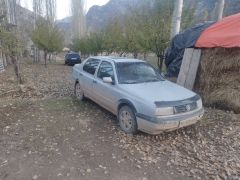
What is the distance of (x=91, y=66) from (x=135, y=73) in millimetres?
1568

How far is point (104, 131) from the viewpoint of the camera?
5520 mm

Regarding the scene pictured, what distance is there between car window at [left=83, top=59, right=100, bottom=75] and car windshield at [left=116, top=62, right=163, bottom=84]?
3.09ft

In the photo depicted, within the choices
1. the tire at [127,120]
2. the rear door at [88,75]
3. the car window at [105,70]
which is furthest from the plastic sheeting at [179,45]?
the tire at [127,120]

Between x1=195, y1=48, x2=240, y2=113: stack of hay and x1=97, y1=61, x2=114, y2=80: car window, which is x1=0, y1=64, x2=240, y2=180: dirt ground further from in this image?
x1=97, y1=61, x2=114, y2=80: car window

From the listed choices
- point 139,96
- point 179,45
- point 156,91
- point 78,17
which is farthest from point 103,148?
point 78,17

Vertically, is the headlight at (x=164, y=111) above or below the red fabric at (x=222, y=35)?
below

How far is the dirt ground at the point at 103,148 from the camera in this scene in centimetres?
400

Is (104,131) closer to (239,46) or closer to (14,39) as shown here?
(239,46)

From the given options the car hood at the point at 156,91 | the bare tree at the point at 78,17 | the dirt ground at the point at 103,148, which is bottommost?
the dirt ground at the point at 103,148

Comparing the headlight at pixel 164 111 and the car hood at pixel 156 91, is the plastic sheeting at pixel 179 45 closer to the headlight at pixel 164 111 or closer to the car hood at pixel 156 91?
the car hood at pixel 156 91

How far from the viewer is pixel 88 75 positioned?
23.0 ft

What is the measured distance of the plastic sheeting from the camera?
27.0ft

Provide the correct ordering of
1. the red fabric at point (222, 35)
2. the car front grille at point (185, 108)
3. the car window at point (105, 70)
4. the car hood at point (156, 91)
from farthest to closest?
the red fabric at point (222, 35) < the car window at point (105, 70) < the car hood at point (156, 91) < the car front grille at point (185, 108)

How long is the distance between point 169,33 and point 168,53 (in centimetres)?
148
